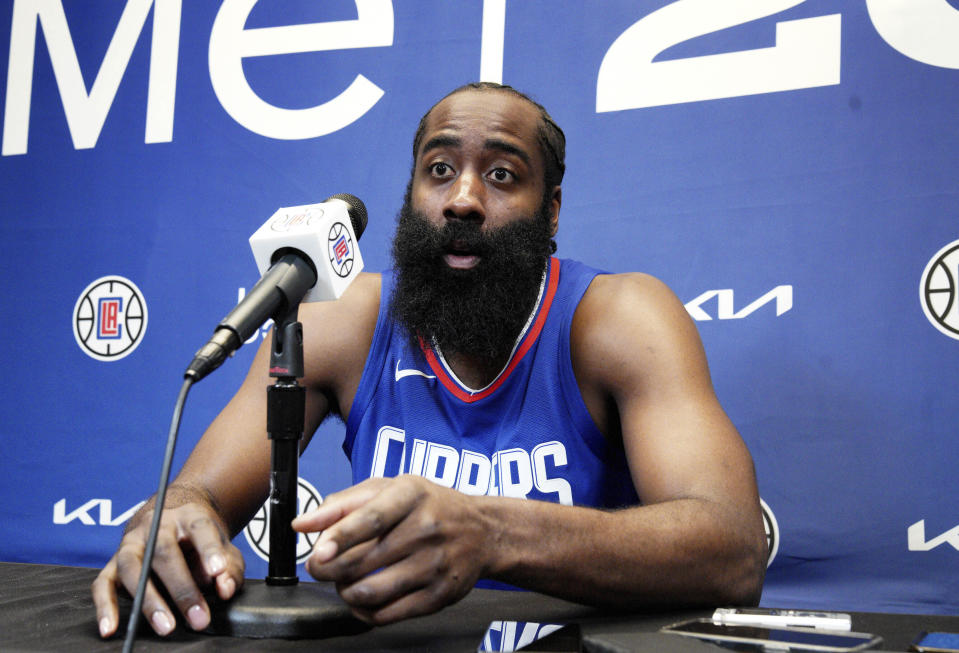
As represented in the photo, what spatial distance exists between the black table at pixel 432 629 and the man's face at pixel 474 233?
456mm

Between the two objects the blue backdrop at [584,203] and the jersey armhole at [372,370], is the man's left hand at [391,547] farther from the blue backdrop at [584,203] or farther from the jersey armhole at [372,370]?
the blue backdrop at [584,203]

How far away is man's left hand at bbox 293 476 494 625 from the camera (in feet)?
2.02

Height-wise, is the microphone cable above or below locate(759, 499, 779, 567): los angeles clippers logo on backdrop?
below

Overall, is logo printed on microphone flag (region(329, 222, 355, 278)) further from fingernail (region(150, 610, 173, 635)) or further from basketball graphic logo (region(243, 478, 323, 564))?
basketball graphic logo (region(243, 478, 323, 564))

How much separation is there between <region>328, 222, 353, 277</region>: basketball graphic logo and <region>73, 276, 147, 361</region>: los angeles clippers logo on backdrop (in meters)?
1.23

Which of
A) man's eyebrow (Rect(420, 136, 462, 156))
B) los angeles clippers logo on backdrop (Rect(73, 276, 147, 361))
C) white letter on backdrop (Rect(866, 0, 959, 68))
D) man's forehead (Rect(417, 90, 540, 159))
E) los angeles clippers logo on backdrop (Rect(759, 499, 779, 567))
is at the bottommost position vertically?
los angeles clippers logo on backdrop (Rect(759, 499, 779, 567))

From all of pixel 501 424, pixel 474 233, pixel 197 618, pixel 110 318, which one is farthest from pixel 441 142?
pixel 110 318

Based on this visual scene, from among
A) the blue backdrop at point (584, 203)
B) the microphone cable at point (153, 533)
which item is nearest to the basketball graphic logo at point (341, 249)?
the microphone cable at point (153, 533)

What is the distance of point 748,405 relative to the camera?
1.43m

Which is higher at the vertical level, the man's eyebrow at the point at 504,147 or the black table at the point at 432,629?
the man's eyebrow at the point at 504,147

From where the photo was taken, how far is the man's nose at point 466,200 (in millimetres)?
1208

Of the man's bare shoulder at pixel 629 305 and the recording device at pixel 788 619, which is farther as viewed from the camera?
the man's bare shoulder at pixel 629 305

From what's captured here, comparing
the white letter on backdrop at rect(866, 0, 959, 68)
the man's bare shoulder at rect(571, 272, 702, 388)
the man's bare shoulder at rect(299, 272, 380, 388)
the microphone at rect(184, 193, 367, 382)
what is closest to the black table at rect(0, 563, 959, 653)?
the microphone at rect(184, 193, 367, 382)

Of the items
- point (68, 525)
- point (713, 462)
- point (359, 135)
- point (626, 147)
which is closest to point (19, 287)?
point (68, 525)
